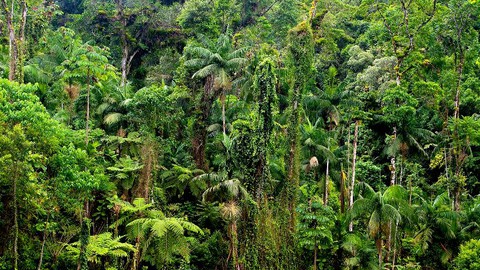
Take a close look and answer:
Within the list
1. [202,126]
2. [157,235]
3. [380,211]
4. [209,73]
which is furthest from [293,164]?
[157,235]

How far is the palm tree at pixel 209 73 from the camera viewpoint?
2236 cm

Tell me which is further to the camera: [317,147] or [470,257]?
[317,147]

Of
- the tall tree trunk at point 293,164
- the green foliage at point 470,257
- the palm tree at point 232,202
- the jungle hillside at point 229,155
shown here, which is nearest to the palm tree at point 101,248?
the jungle hillside at point 229,155

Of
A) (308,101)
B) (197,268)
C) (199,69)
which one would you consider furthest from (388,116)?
(197,268)

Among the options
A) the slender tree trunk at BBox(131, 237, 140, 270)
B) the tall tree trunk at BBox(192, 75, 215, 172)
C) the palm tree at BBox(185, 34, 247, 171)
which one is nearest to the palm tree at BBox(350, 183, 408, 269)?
the palm tree at BBox(185, 34, 247, 171)

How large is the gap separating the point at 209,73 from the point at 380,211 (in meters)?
9.23

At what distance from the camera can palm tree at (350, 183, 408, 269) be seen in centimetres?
1841

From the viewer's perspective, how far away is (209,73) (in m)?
22.3

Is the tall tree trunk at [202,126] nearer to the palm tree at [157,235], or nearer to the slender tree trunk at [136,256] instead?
the palm tree at [157,235]

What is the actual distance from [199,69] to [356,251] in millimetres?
10533

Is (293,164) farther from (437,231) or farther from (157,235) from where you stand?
(437,231)

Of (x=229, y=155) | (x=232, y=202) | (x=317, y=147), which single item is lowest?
(x=232, y=202)

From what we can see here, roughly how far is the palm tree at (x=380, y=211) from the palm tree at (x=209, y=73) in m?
6.90

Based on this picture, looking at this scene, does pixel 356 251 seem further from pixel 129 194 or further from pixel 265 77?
pixel 129 194
